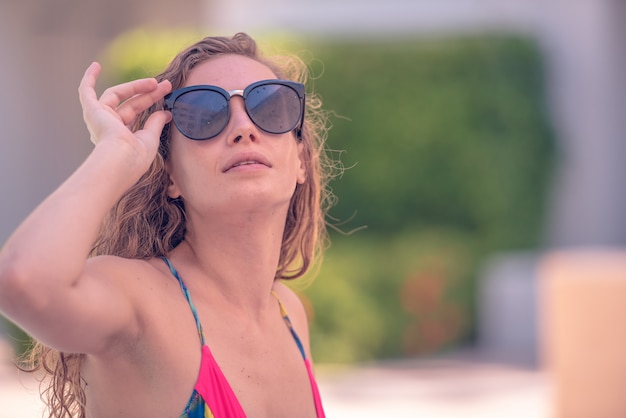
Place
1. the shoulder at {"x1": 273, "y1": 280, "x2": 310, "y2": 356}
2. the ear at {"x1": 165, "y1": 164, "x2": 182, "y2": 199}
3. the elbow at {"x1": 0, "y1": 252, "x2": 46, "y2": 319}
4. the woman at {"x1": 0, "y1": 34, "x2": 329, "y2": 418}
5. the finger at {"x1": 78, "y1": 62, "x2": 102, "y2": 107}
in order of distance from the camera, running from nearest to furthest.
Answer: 1. the elbow at {"x1": 0, "y1": 252, "x2": 46, "y2": 319}
2. the woman at {"x1": 0, "y1": 34, "x2": 329, "y2": 418}
3. the finger at {"x1": 78, "y1": 62, "x2": 102, "y2": 107}
4. the ear at {"x1": 165, "y1": 164, "x2": 182, "y2": 199}
5. the shoulder at {"x1": 273, "y1": 280, "x2": 310, "y2": 356}

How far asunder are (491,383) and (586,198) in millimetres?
3998

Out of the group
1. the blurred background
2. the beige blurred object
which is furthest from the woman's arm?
the blurred background

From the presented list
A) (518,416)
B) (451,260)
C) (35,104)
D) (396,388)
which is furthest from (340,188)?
(35,104)

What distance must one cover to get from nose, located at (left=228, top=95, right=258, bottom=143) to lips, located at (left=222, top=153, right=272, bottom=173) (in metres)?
0.04

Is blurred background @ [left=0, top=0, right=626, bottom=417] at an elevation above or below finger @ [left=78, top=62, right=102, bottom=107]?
below

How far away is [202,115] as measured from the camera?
7.54 ft

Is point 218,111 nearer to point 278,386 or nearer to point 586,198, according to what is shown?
point 278,386

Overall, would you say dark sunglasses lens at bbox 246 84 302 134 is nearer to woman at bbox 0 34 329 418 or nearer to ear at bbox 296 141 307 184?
woman at bbox 0 34 329 418

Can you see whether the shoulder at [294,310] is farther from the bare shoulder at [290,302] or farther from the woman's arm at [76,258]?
the woman's arm at [76,258]

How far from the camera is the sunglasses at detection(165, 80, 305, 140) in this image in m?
2.30

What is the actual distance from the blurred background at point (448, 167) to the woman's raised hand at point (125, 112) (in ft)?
17.4

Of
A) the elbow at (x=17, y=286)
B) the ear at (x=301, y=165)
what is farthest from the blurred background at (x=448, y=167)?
the elbow at (x=17, y=286)

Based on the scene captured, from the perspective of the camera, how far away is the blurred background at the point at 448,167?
28.5 feet

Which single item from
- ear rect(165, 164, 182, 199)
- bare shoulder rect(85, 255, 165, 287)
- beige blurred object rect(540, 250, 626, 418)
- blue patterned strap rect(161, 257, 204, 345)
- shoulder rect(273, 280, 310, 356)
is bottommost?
beige blurred object rect(540, 250, 626, 418)
